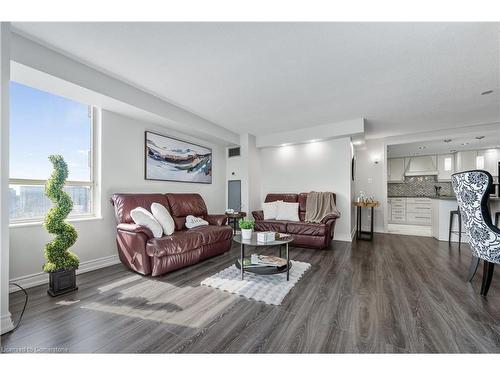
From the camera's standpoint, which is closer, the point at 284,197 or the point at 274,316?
the point at 274,316

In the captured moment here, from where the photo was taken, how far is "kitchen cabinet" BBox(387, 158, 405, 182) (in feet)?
23.1

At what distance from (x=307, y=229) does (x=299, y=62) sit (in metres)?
2.76

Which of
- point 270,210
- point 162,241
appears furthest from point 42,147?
point 270,210

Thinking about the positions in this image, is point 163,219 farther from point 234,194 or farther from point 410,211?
point 410,211

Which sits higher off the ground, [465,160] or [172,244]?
[465,160]

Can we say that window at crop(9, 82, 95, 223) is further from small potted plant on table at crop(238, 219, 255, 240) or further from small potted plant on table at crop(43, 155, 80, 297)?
small potted plant on table at crop(238, 219, 255, 240)

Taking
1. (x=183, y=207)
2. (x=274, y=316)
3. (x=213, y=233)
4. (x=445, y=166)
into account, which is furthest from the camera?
(x=445, y=166)

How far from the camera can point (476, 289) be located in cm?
221

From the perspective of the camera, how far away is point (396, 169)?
23.4 ft

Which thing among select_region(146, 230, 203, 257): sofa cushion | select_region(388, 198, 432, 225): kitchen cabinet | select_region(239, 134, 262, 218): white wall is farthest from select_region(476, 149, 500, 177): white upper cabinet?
select_region(146, 230, 203, 257): sofa cushion

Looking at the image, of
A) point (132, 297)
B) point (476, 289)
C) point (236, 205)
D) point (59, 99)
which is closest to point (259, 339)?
point (132, 297)

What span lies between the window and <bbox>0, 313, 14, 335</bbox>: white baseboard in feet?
4.15

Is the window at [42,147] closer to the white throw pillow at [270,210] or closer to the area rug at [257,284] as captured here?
the area rug at [257,284]

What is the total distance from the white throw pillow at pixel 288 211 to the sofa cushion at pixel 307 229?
439 millimetres
